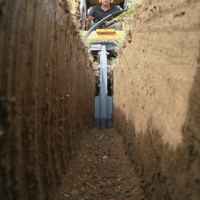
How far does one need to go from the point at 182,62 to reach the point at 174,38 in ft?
0.55

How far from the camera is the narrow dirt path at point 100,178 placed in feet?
3.70

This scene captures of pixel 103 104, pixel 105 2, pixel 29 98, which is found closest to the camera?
pixel 29 98

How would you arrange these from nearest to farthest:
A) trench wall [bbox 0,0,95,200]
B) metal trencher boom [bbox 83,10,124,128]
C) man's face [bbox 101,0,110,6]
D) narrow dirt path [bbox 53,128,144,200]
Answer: trench wall [bbox 0,0,95,200] → narrow dirt path [bbox 53,128,144,200] → metal trencher boom [bbox 83,10,124,128] → man's face [bbox 101,0,110,6]

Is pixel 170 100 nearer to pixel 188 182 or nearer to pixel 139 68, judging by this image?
pixel 188 182

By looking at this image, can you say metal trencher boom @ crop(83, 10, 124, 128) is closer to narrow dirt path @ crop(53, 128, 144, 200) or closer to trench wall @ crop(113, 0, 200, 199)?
narrow dirt path @ crop(53, 128, 144, 200)

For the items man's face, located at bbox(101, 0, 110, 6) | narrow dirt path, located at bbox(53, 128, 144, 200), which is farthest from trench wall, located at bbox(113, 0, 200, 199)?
man's face, located at bbox(101, 0, 110, 6)

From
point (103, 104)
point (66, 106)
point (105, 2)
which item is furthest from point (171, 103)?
point (105, 2)

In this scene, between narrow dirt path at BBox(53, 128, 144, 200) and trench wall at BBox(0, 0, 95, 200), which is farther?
narrow dirt path at BBox(53, 128, 144, 200)

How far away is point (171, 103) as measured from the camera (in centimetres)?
82

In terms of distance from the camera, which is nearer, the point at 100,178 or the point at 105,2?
the point at 100,178

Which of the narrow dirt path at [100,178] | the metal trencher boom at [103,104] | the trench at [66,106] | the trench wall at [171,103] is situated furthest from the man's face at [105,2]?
the narrow dirt path at [100,178]

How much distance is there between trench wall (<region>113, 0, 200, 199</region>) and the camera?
642 millimetres

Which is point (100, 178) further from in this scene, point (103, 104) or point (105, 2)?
point (105, 2)

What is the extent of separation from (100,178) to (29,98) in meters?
1.01
